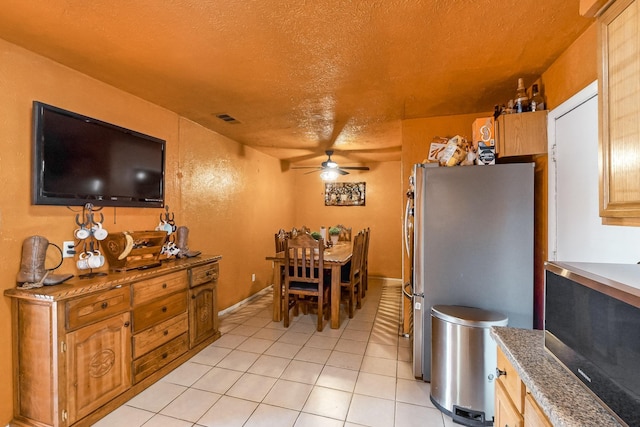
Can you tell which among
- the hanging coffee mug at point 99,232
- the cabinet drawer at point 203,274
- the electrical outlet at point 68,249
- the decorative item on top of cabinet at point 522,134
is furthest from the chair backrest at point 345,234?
the electrical outlet at point 68,249

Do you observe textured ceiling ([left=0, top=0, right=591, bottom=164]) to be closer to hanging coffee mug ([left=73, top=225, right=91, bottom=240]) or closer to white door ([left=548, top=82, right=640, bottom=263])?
white door ([left=548, top=82, right=640, bottom=263])

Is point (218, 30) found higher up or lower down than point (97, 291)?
higher up

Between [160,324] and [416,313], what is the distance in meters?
2.08

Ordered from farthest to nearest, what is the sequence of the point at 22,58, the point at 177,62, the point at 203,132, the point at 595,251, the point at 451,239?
the point at 203,132, the point at 451,239, the point at 177,62, the point at 22,58, the point at 595,251

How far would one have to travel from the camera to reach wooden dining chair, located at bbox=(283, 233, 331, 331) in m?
3.39

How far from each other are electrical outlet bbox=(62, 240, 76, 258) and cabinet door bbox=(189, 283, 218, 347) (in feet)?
3.13

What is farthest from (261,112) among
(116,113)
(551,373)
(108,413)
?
(551,373)

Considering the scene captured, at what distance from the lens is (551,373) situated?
1001mm

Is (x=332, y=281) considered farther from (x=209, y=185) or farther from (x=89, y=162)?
(x=89, y=162)

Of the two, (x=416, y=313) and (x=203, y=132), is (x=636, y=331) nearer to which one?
(x=416, y=313)

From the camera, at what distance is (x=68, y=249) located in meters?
2.09

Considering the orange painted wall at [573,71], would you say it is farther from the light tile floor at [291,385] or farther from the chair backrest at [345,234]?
the chair backrest at [345,234]

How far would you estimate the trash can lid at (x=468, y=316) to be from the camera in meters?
1.87

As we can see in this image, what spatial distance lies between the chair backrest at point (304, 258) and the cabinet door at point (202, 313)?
34.5 inches
